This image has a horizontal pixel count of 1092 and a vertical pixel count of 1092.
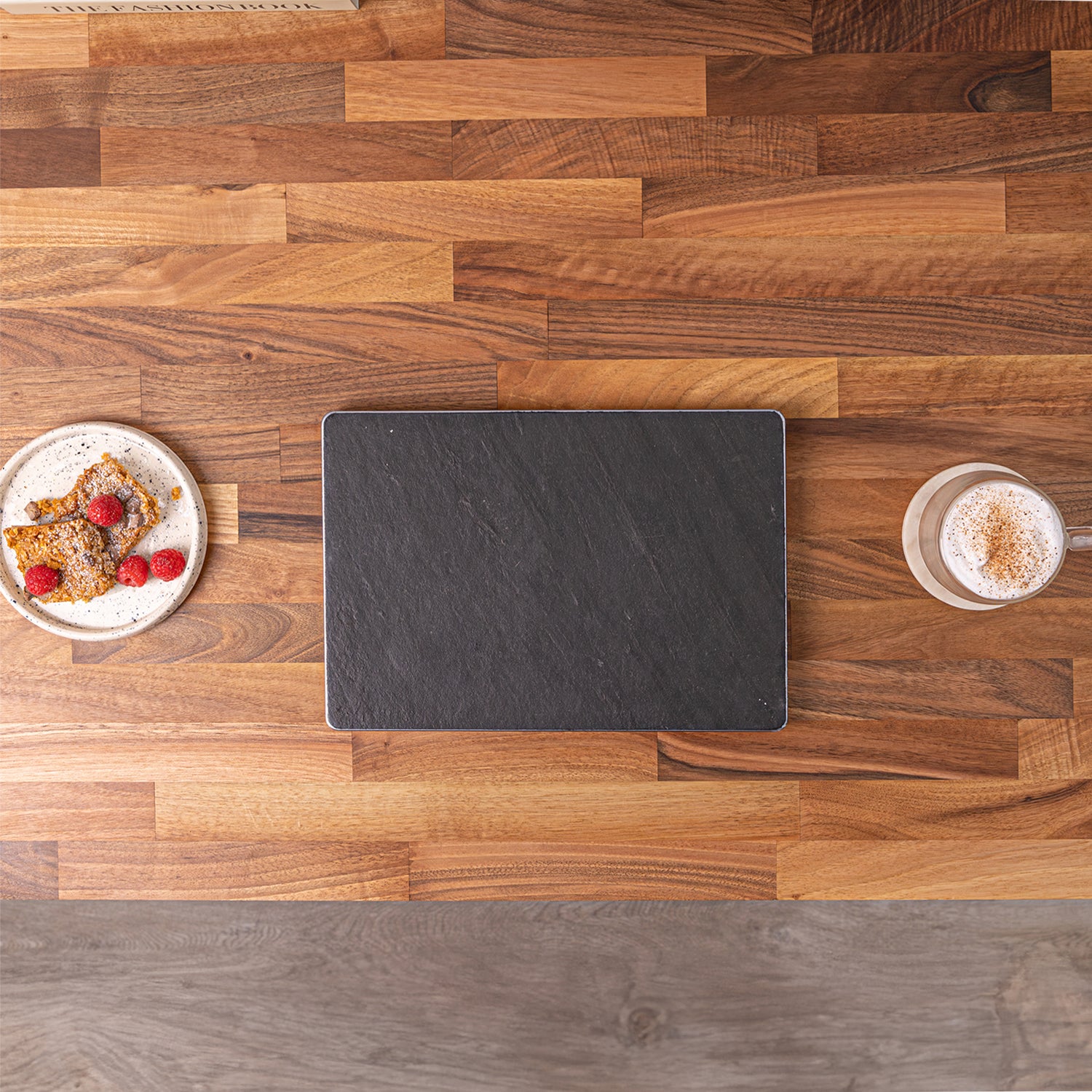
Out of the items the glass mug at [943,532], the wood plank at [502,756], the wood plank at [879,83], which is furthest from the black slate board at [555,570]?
the wood plank at [879,83]

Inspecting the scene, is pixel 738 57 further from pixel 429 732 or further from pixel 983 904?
pixel 983 904

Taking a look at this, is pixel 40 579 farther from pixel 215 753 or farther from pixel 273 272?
pixel 273 272

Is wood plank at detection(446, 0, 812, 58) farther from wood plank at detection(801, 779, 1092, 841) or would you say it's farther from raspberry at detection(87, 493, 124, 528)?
wood plank at detection(801, 779, 1092, 841)

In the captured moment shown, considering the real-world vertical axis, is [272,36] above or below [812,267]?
above

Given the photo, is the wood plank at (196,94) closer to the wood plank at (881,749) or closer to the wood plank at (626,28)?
the wood plank at (626,28)

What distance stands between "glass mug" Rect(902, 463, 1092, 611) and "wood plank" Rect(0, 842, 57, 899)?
3.45 feet

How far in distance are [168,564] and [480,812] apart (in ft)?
1.48

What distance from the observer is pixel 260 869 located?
904 mm

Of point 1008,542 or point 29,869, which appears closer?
point 1008,542

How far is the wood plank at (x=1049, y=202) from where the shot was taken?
876mm

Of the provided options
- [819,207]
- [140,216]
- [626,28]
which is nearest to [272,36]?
[140,216]

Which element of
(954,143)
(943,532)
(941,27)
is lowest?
(943,532)

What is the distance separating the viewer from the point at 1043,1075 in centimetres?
92

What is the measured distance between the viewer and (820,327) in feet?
2.90
